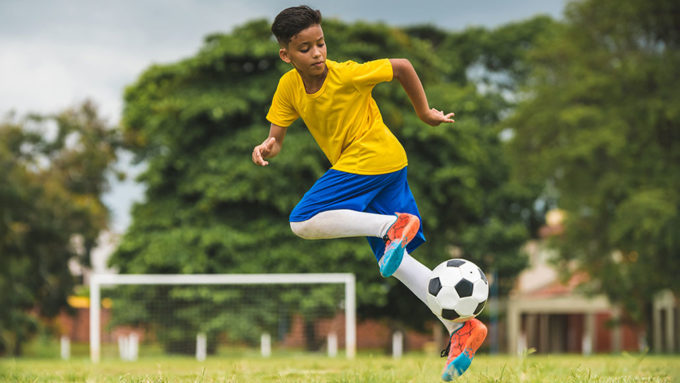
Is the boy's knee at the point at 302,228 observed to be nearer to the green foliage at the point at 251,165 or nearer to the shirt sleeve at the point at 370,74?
the shirt sleeve at the point at 370,74

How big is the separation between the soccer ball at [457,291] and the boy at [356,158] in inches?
3.2

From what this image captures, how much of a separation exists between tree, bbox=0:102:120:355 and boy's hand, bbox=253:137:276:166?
2338 centimetres

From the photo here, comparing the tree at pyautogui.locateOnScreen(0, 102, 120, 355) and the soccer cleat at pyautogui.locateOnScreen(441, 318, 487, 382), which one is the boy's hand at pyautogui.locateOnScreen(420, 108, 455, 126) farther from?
the tree at pyautogui.locateOnScreen(0, 102, 120, 355)

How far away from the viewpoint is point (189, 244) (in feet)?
67.8

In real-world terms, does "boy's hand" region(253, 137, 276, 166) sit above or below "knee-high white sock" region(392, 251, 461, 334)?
above

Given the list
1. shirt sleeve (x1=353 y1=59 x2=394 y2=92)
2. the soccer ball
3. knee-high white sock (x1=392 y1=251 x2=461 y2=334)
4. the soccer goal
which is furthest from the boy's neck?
the soccer goal

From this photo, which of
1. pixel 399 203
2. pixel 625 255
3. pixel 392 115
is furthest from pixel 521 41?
pixel 399 203

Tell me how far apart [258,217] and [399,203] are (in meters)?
Result: 17.2

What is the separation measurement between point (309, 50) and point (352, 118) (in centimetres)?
48

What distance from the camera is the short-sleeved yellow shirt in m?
4.36

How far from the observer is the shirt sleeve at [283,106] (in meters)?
4.67

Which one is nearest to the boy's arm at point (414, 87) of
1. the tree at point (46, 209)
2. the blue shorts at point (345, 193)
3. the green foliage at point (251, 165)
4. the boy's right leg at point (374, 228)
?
the blue shorts at point (345, 193)

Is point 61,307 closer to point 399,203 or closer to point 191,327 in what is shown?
point 191,327

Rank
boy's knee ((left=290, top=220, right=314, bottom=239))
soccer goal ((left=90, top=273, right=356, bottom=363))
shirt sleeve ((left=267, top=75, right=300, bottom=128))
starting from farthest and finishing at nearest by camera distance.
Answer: soccer goal ((left=90, top=273, right=356, bottom=363)) → shirt sleeve ((left=267, top=75, right=300, bottom=128)) → boy's knee ((left=290, top=220, right=314, bottom=239))
